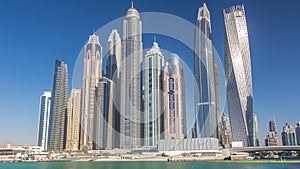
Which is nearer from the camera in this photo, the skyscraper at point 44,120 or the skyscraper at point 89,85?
the skyscraper at point 89,85

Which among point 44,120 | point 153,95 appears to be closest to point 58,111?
point 44,120

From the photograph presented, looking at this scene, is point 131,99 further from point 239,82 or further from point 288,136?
point 288,136

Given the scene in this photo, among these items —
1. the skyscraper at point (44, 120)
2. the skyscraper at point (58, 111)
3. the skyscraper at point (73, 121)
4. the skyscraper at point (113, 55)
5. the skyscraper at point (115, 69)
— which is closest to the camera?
the skyscraper at point (115, 69)

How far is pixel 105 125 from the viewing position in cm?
13150

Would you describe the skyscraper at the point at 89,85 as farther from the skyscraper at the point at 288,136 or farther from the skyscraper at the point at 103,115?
the skyscraper at the point at 288,136

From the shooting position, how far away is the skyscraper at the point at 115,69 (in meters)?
133

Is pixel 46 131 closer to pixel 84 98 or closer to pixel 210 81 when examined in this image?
pixel 84 98

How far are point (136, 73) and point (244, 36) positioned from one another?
51.1m

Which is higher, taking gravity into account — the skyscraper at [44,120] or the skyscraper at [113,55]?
the skyscraper at [113,55]

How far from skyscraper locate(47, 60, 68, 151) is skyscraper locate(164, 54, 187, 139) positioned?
5457 centimetres

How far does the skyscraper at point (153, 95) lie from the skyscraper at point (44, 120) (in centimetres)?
5677

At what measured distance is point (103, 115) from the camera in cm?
13338

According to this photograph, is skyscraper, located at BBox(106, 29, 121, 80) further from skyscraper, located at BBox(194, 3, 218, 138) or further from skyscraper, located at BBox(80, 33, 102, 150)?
skyscraper, located at BBox(194, 3, 218, 138)

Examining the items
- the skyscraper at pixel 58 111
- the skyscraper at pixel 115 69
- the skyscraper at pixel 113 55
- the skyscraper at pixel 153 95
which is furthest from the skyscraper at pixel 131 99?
the skyscraper at pixel 58 111
